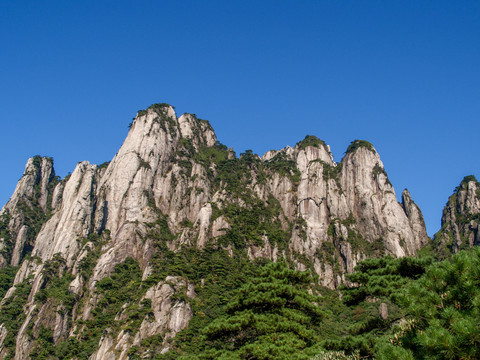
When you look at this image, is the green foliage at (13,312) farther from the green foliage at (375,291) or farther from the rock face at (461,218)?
the rock face at (461,218)

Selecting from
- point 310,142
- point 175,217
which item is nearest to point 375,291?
point 175,217

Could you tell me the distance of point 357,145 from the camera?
95375 mm

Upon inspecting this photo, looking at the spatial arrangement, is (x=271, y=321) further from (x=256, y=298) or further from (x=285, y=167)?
(x=285, y=167)

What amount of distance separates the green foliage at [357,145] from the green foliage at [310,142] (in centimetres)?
968

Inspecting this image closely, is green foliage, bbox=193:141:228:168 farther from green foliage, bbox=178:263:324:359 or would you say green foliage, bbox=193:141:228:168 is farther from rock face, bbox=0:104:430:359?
green foliage, bbox=178:263:324:359

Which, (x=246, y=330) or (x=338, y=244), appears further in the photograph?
(x=338, y=244)

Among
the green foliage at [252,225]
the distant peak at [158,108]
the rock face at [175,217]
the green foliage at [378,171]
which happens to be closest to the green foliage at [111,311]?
the rock face at [175,217]

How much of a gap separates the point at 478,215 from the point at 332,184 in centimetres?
2755

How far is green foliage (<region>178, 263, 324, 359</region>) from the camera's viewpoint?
1870 centimetres

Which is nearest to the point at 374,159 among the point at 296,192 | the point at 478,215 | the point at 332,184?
the point at 332,184

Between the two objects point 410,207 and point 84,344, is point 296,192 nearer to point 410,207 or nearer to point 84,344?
point 410,207

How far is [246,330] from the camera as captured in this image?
21016 mm

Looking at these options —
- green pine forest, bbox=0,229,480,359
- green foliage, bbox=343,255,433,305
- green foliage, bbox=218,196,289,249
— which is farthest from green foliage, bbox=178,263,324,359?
green foliage, bbox=218,196,289,249

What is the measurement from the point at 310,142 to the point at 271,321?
8899 cm
